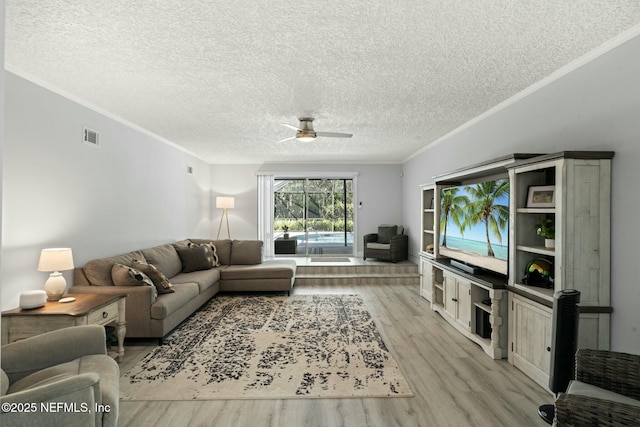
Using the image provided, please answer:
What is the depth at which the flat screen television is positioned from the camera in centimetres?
354

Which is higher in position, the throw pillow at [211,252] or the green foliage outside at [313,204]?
the green foliage outside at [313,204]

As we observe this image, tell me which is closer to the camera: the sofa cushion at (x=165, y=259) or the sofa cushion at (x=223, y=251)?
the sofa cushion at (x=165, y=259)

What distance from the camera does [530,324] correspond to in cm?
297

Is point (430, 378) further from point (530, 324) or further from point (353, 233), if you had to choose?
point (353, 233)

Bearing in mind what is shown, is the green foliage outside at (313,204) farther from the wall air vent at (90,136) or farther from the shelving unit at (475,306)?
the wall air vent at (90,136)

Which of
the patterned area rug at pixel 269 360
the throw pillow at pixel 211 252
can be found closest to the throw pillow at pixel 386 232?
the patterned area rug at pixel 269 360

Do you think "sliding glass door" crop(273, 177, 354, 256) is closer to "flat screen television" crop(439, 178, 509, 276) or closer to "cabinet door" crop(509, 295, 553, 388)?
"flat screen television" crop(439, 178, 509, 276)

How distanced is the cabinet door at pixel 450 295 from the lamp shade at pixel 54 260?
13.1ft

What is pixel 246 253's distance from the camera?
6.50 m

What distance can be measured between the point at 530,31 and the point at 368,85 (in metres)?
1.38

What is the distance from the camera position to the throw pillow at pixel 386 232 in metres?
8.02

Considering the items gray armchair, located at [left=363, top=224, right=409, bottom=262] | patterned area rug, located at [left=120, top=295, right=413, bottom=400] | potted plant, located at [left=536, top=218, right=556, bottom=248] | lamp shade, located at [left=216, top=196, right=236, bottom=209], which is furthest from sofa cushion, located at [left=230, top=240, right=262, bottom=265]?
potted plant, located at [left=536, top=218, right=556, bottom=248]

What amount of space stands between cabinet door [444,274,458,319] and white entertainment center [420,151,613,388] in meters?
0.03

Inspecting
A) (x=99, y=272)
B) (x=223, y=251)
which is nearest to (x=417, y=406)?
(x=99, y=272)
